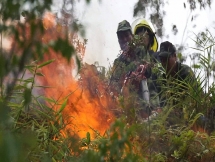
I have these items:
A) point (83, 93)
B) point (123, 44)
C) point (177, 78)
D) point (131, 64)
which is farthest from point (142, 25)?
point (83, 93)

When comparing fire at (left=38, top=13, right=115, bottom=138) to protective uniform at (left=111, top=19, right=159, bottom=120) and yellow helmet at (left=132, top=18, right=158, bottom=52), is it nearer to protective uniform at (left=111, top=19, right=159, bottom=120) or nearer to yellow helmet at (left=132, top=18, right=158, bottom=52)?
protective uniform at (left=111, top=19, right=159, bottom=120)

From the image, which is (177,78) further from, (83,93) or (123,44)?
(123,44)

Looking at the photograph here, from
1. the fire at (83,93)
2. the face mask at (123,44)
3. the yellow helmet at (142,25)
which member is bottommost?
the fire at (83,93)

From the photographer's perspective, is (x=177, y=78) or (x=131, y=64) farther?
(x=177, y=78)

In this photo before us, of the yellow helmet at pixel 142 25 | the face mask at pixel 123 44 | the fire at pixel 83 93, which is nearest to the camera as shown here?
the fire at pixel 83 93

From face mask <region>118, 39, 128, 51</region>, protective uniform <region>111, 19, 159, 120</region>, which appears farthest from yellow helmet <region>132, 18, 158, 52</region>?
protective uniform <region>111, 19, 159, 120</region>

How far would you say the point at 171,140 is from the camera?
Answer: 3314mm

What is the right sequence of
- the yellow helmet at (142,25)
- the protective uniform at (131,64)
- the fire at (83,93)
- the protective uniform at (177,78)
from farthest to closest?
the yellow helmet at (142,25) → the protective uniform at (131,64) → the protective uniform at (177,78) → the fire at (83,93)

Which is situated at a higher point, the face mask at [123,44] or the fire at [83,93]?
the face mask at [123,44]

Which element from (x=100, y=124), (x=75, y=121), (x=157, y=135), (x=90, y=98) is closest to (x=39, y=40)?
(x=157, y=135)

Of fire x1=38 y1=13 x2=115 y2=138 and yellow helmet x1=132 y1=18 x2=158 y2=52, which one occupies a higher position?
yellow helmet x1=132 y1=18 x2=158 y2=52

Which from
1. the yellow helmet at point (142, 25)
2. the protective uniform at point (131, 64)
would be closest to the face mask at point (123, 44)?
the protective uniform at point (131, 64)

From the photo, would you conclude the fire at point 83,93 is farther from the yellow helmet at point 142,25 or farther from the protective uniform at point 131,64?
the yellow helmet at point 142,25

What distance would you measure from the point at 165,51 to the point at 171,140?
6.64 feet
